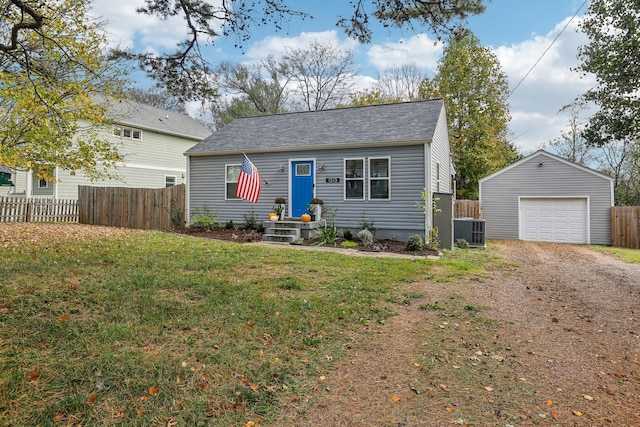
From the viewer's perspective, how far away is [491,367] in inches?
128

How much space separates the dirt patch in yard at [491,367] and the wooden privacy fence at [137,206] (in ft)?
36.1

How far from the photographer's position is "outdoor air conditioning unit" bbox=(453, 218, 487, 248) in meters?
12.7

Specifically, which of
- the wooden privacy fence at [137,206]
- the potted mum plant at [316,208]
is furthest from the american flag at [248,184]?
the wooden privacy fence at [137,206]

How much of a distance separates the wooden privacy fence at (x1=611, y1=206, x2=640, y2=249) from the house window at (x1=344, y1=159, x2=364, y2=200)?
33.4 feet

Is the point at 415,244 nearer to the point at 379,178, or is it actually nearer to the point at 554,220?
the point at 379,178

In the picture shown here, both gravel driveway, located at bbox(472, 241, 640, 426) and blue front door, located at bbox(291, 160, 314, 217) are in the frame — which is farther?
blue front door, located at bbox(291, 160, 314, 217)

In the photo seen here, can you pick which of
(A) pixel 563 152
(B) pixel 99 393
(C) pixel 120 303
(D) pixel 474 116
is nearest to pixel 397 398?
(B) pixel 99 393

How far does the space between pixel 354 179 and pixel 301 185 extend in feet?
6.13

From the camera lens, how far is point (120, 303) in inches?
168

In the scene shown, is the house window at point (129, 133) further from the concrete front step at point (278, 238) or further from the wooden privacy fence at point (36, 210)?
the concrete front step at point (278, 238)

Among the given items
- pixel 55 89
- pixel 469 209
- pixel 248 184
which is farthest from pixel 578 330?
pixel 469 209

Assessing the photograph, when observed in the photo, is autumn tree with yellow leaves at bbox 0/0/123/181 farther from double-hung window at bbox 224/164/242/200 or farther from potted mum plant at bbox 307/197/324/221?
potted mum plant at bbox 307/197/324/221

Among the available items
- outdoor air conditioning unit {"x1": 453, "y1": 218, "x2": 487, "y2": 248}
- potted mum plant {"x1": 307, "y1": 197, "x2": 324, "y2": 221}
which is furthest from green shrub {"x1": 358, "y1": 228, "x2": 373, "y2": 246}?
outdoor air conditioning unit {"x1": 453, "y1": 218, "x2": 487, "y2": 248}

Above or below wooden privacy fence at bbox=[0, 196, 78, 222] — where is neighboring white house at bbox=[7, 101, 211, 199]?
above
